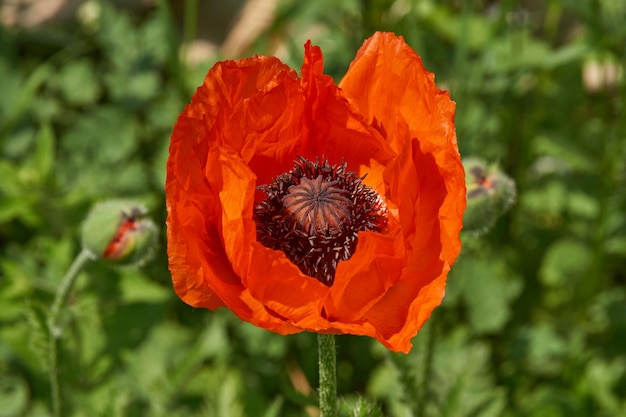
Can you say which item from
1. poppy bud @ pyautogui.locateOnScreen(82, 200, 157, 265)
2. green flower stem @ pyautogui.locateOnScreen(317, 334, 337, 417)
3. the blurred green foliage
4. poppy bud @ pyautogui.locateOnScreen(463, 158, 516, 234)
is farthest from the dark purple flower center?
the blurred green foliage

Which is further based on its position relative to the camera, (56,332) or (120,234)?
(120,234)

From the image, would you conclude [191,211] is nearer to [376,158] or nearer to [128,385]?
[376,158]

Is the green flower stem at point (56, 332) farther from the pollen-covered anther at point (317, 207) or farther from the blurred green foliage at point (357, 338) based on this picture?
the pollen-covered anther at point (317, 207)

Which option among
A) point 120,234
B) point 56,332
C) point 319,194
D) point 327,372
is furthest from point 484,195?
point 56,332

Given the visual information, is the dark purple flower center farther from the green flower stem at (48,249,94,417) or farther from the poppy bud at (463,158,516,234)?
the green flower stem at (48,249,94,417)

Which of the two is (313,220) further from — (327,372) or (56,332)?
(56,332)

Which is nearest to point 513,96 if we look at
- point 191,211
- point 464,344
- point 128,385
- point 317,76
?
point 464,344
